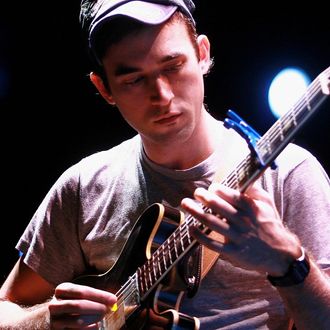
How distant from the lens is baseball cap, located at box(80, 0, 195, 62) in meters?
1.88

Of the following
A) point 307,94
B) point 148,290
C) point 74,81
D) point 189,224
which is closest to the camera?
point 307,94

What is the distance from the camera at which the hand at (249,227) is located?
141 centimetres

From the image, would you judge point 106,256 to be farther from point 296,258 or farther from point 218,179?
point 296,258

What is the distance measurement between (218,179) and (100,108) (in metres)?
1.51

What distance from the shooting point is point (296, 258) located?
4.88 ft

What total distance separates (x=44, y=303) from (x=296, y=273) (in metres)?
1.17

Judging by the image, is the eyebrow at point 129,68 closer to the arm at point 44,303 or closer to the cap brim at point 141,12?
the cap brim at point 141,12

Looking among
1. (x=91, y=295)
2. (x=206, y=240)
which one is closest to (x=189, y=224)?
(x=206, y=240)

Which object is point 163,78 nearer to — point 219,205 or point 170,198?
point 170,198

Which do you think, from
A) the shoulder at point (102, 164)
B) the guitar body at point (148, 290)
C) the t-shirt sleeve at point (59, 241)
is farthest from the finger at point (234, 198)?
the t-shirt sleeve at point (59, 241)

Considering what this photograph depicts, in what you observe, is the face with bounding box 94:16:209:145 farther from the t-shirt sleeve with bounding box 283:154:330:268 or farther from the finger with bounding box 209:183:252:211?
the finger with bounding box 209:183:252:211

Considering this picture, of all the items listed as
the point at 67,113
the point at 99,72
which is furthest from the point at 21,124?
the point at 99,72

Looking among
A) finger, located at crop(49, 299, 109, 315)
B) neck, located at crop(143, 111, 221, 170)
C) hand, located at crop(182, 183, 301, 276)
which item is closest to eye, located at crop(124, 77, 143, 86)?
neck, located at crop(143, 111, 221, 170)

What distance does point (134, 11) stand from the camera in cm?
190
